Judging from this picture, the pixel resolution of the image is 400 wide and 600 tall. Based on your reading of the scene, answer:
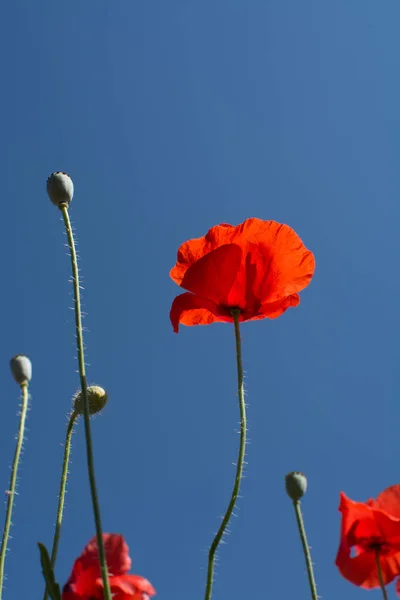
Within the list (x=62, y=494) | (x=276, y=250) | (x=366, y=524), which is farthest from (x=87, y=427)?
(x=276, y=250)

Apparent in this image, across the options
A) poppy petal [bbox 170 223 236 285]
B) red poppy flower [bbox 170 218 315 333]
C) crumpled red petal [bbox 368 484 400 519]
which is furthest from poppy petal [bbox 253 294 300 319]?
crumpled red petal [bbox 368 484 400 519]

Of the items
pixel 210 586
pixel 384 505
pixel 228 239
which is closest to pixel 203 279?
pixel 228 239

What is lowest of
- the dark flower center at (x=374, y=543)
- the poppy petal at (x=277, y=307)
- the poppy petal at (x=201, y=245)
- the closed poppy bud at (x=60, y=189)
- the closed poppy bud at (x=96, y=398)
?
the dark flower center at (x=374, y=543)

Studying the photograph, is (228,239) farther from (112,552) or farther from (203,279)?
(112,552)

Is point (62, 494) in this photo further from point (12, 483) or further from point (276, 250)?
point (276, 250)

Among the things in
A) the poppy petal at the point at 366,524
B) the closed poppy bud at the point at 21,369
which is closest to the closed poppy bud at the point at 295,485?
the poppy petal at the point at 366,524

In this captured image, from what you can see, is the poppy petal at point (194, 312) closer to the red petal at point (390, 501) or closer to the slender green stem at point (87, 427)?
the slender green stem at point (87, 427)
